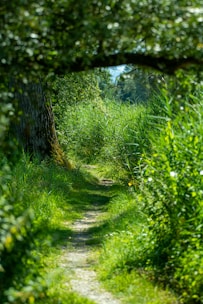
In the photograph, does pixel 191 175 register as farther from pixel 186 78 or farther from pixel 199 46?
pixel 199 46

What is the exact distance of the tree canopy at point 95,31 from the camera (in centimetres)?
528

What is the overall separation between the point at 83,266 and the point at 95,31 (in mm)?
4651

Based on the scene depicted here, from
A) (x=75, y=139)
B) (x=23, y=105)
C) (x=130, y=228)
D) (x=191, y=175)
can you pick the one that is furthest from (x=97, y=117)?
(x=191, y=175)

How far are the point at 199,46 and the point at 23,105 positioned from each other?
11233mm

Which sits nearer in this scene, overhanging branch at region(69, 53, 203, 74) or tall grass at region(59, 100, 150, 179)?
overhanging branch at region(69, 53, 203, 74)

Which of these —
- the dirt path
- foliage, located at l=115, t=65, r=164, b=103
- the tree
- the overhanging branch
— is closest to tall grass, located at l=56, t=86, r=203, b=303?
the dirt path

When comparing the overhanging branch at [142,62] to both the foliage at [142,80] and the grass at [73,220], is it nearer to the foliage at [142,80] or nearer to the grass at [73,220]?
the foliage at [142,80]

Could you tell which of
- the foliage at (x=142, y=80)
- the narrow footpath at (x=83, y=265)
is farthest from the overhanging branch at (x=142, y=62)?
the narrow footpath at (x=83, y=265)

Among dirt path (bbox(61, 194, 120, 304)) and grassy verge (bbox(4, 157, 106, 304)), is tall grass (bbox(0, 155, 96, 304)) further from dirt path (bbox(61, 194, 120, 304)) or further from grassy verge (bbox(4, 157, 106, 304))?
dirt path (bbox(61, 194, 120, 304))

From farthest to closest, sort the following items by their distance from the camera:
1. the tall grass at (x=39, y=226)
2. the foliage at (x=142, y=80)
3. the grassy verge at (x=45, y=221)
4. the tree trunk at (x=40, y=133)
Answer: the tree trunk at (x=40, y=133)
the foliage at (x=142, y=80)
the grassy verge at (x=45, y=221)
the tall grass at (x=39, y=226)

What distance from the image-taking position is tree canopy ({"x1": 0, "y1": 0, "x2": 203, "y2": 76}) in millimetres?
5277

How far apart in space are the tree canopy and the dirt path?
9.63 ft

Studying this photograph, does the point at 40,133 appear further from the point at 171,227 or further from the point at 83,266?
the point at 171,227

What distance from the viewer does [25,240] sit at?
6121 millimetres
